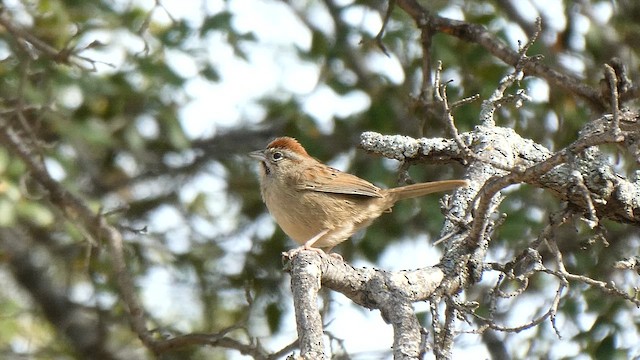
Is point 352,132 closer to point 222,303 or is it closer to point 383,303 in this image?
point 222,303

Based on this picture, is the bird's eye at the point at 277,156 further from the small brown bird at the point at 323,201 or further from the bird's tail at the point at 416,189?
the bird's tail at the point at 416,189

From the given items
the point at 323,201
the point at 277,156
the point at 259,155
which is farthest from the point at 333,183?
the point at 259,155

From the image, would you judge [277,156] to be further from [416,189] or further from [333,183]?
[416,189]

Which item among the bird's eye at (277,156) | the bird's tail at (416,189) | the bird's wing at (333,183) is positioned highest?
the bird's eye at (277,156)

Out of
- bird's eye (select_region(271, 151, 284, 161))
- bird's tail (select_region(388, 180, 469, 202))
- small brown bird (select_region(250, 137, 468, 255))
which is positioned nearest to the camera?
bird's tail (select_region(388, 180, 469, 202))

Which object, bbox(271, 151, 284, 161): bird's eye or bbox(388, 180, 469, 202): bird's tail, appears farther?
bbox(271, 151, 284, 161): bird's eye

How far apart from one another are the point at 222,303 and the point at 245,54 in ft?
7.02

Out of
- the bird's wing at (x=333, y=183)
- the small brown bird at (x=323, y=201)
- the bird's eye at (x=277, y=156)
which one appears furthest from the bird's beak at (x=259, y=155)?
the bird's wing at (x=333, y=183)

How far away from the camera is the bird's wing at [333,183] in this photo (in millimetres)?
5832

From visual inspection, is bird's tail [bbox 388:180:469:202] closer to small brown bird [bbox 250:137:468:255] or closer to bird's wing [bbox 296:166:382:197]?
small brown bird [bbox 250:137:468:255]

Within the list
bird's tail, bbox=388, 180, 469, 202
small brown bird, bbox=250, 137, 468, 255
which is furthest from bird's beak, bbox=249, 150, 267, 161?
bird's tail, bbox=388, 180, 469, 202

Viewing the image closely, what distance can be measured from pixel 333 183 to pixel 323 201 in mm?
174

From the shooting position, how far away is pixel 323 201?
5.88 meters

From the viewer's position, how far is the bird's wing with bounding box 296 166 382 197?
583 centimetres
